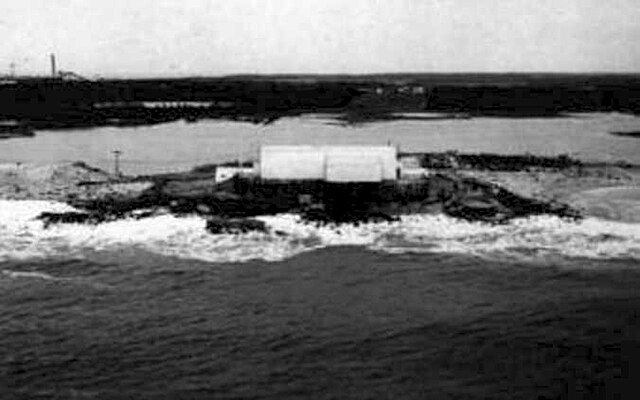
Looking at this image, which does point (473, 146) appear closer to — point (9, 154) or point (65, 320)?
point (9, 154)

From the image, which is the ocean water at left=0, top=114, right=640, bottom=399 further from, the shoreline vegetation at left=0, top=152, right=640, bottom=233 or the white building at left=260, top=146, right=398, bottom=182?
the white building at left=260, top=146, right=398, bottom=182

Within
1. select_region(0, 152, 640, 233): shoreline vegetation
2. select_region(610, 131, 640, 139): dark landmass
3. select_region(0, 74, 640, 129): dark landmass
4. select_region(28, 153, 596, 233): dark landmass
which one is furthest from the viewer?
select_region(0, 74, 640, 129): dark landmass

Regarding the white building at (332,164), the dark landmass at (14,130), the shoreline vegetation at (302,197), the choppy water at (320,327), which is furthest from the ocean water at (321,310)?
the dark landmass at (14,130)

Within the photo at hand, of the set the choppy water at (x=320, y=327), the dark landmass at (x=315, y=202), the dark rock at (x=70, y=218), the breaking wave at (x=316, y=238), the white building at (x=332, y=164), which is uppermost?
the white building at (x=332, y=164)

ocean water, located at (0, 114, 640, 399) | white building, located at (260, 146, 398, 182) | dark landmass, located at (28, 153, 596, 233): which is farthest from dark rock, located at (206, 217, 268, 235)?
white building, located at (260, 146, 398, 182)

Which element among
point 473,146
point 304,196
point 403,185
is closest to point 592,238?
point 403,185

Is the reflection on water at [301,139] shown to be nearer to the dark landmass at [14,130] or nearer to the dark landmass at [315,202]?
the dark landmass at [14,130]
